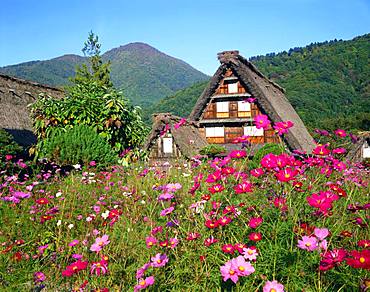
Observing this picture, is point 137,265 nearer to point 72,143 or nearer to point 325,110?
point 72,143

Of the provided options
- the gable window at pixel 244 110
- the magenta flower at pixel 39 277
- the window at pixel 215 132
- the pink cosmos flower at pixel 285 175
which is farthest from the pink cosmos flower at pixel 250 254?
the window at pixel 215 132

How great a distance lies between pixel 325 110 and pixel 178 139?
3390 cm

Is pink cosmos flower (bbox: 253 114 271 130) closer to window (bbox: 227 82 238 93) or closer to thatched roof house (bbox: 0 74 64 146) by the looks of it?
window (bbox: 227 82 238 93)

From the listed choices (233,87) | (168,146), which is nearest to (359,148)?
(233,87)

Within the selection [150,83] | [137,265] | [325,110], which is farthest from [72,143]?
[150,83]

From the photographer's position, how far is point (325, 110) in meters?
45.2

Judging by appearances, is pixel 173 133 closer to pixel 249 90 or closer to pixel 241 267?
pixel 249 90

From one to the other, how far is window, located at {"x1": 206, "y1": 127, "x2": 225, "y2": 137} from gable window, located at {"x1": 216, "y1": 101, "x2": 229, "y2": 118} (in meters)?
0.67

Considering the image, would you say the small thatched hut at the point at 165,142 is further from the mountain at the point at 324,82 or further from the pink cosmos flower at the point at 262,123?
the mountain at the point at 324,82

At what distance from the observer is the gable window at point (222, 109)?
19359mm

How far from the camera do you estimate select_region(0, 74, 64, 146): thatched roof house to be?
18.5 meters

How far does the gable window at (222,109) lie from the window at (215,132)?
673mm

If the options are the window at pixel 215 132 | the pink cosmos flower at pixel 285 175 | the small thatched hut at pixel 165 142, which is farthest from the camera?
the window at pixel 215 132

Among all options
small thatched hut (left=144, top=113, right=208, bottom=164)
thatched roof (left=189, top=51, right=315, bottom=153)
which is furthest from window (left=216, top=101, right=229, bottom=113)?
small thatched hut (left=144, top=113, right=208, bottom=164)
